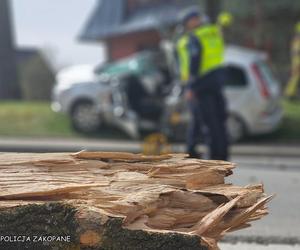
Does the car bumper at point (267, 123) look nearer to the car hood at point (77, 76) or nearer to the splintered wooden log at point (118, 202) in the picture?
the car hood at point (77, 76)

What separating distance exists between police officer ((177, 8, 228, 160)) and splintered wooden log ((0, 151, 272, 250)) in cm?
410

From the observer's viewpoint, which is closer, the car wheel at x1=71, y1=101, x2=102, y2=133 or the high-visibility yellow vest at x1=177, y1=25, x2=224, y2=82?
the high-visibility yellow vest at x1=177, y1=25, x2=224, y2=82

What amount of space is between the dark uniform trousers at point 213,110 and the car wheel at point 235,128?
434cm

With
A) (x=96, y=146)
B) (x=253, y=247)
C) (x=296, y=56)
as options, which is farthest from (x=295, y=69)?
(x=253, y=247)

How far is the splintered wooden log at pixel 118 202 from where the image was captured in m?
3.18

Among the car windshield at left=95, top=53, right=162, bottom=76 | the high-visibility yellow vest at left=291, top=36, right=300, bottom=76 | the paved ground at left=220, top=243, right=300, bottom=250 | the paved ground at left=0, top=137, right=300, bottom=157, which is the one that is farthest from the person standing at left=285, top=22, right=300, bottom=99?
the paved ground at left=220, top=243, right=300, bottom=250

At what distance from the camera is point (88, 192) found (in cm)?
338

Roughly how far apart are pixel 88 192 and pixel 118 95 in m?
8.40

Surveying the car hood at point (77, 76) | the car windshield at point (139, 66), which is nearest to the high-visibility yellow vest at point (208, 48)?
the car windshield at point (139, 66)

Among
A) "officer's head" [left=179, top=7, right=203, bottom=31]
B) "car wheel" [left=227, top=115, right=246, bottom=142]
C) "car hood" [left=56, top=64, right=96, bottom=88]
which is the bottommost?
"car wheel" [left=227, top=115, right=246, bottom=142]

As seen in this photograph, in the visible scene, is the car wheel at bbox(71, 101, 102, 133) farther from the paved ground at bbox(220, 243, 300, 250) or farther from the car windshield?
the paved ground at bbox(220, 243, 300, 250)

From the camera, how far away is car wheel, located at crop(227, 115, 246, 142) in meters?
12.3

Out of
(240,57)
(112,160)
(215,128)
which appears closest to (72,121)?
(240,57)

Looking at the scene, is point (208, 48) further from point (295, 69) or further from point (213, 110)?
point (295, 69)
